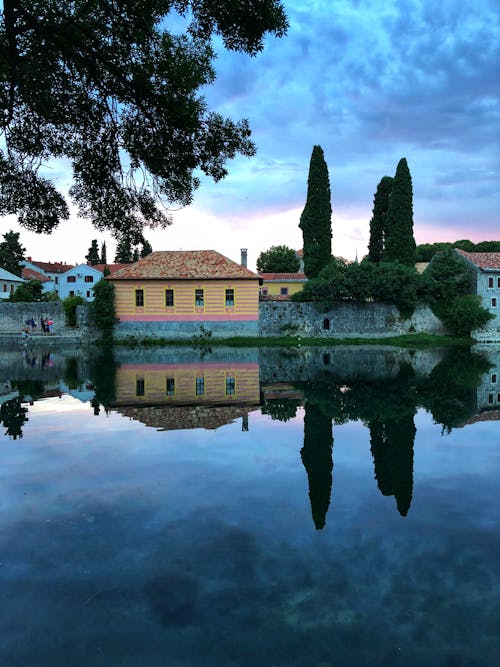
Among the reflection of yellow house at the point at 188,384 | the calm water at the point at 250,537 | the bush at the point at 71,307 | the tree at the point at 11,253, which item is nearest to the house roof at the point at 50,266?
the tree at the point at 11,253

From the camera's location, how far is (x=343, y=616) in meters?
4.26

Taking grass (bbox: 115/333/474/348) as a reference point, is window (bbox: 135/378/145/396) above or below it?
below

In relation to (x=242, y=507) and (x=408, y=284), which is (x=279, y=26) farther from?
(x=408, y=284)

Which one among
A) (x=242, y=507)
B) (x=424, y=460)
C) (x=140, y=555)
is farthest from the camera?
(x=424, y=460)

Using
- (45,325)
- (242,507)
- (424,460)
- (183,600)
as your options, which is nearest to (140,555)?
(183,600)

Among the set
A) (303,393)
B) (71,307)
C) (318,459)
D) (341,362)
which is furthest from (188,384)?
(71,307)

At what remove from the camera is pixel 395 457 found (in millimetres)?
8977

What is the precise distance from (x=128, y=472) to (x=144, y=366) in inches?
676

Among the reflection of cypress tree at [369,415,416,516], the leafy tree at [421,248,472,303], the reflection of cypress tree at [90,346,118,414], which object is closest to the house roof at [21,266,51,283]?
the reflection of cypress tree at [90,346,118,414]

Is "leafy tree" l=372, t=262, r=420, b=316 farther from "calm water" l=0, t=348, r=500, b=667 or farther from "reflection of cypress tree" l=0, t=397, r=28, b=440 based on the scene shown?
"reflection of cypress tree" l=0, t=397, r=28, b=440

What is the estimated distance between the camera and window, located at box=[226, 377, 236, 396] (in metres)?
16.6

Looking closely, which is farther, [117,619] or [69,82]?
[69,82]

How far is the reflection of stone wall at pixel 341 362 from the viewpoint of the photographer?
2103cm

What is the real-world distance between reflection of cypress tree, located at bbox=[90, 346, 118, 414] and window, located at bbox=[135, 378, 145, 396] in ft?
2.34
